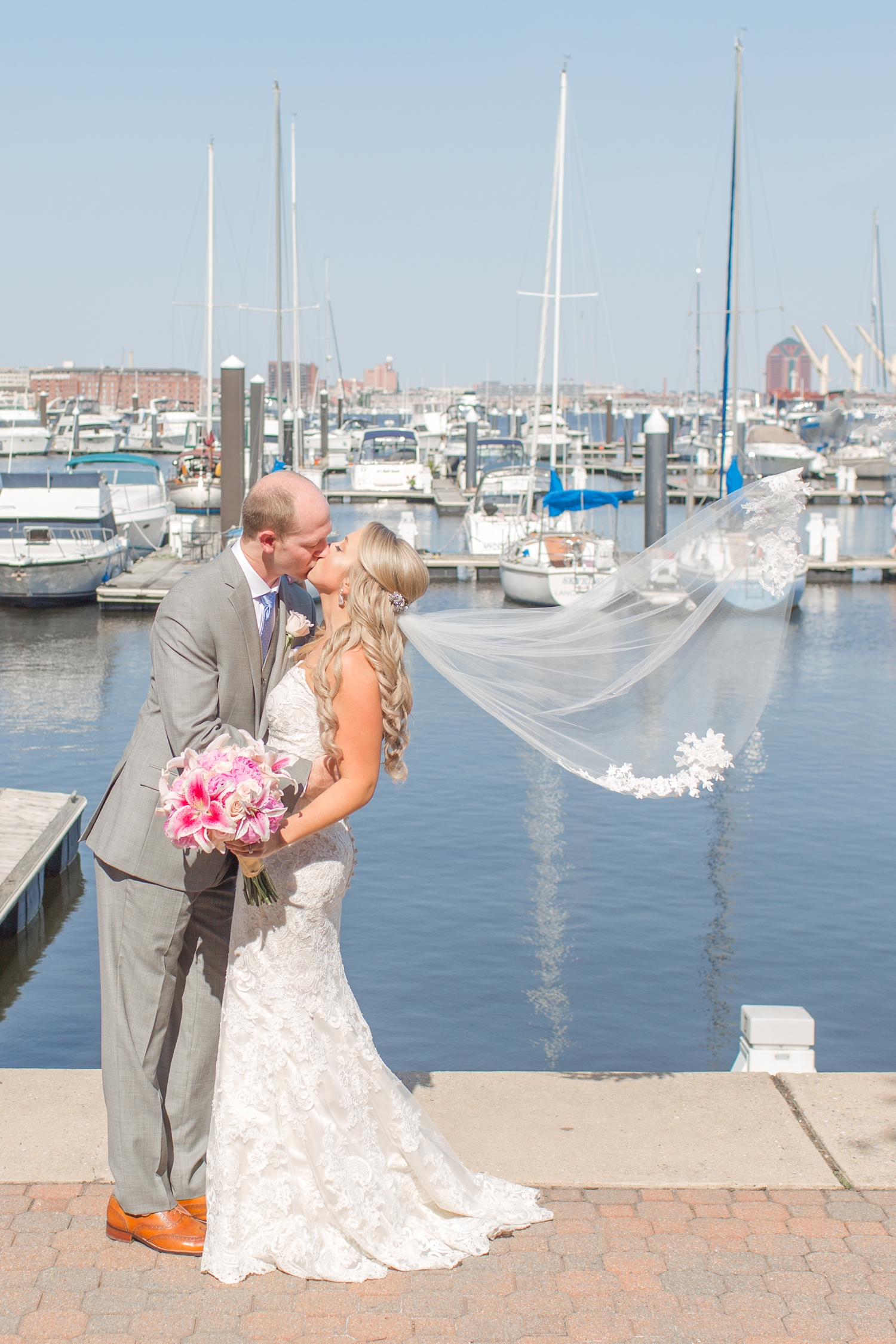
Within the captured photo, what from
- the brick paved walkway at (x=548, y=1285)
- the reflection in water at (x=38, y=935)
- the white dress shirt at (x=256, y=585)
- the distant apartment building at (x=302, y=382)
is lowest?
the reflection in water at (x=38, y=935)

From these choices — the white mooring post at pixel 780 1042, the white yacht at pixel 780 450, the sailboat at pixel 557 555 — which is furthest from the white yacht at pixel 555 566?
the white yacht at pixel 780 450

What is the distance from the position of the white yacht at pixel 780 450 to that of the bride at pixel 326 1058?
50.4 metres

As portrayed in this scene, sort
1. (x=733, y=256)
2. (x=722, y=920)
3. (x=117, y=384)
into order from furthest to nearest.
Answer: (x=117, y=384), (x=733, y=256), (x=722, y=920)

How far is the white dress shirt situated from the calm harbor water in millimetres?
4439

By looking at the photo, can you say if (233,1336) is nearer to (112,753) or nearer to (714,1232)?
(714,1232)

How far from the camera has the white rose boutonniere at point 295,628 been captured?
142 inches

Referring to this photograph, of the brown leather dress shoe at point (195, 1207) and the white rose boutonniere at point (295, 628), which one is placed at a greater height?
the white rose boutonniere at point (295, 628)

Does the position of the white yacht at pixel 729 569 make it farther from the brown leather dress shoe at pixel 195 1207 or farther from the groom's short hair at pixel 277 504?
the brown leather dress shoe at pixel 195 1207

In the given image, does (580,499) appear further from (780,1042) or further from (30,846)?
(780,1042)

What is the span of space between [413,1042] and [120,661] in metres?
13.1

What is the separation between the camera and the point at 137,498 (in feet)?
→ 98.7

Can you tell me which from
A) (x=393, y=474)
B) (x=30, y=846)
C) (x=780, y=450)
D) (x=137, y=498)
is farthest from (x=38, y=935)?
(x=780, y=450)

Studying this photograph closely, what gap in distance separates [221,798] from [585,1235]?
1.58 meters

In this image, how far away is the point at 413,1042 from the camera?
764cm
